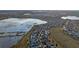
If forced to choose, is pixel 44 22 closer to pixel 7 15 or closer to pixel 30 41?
pixel 30 41

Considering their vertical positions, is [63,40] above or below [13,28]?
below
